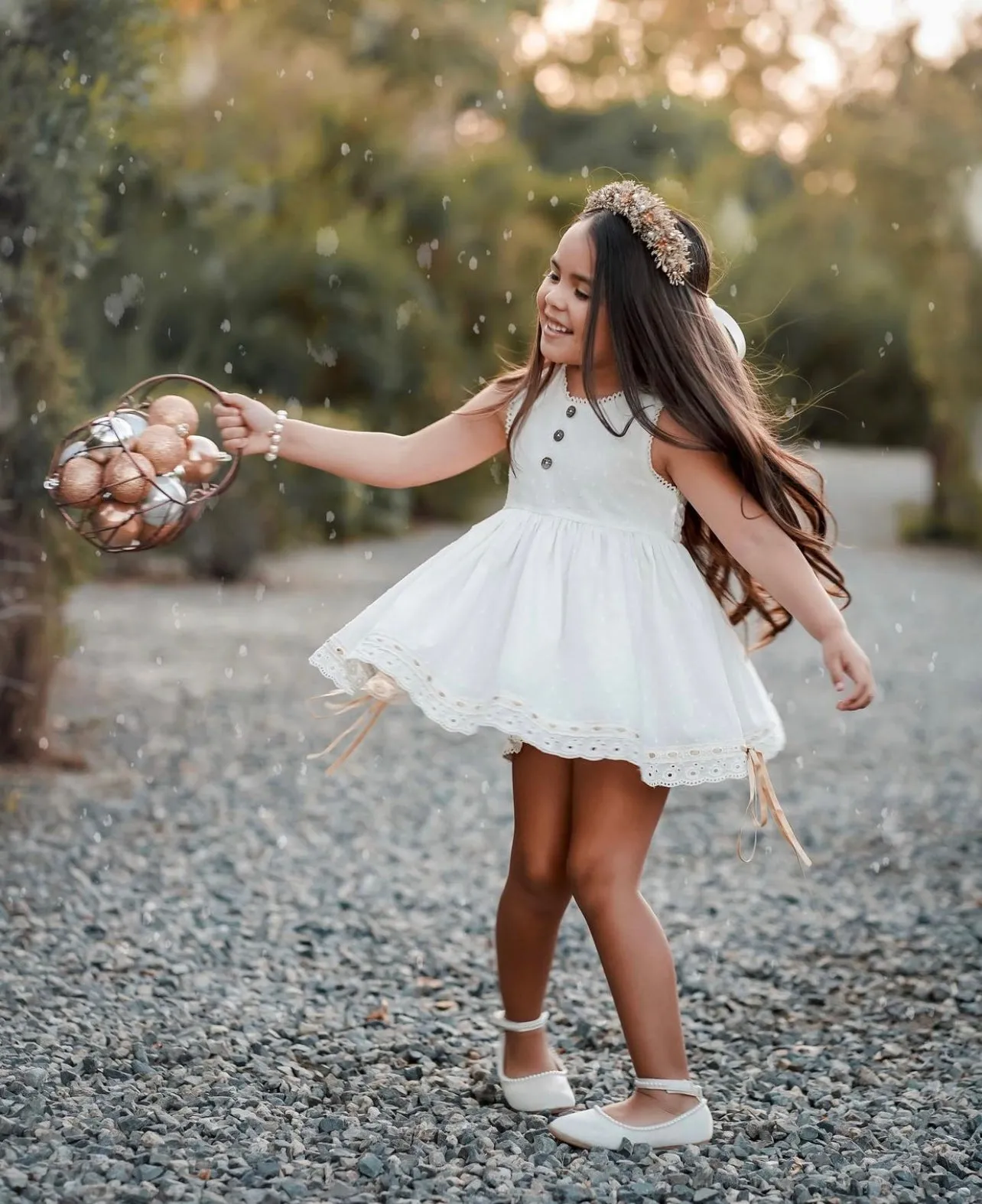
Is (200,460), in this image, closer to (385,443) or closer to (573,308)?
(385,443)

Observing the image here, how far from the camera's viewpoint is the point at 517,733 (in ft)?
7.48

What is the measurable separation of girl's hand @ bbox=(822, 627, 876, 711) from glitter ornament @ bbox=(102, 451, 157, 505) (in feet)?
3.70

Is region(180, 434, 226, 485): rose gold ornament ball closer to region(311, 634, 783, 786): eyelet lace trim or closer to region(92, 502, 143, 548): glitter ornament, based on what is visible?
region(92, 502, 143, 548): glitter ornament

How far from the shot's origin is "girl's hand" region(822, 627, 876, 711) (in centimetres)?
232

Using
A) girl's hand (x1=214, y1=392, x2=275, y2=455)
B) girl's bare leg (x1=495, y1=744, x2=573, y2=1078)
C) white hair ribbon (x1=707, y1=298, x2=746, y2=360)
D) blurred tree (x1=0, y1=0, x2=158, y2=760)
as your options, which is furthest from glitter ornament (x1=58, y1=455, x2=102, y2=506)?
blurred tree (x1=0, y1=0, x2=158, y2=760)

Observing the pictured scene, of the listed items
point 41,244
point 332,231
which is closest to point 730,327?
point 41,244

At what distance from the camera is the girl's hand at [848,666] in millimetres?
2324

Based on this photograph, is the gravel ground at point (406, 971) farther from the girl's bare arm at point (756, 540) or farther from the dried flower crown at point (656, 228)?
the dried flower crown at point (656, 228)

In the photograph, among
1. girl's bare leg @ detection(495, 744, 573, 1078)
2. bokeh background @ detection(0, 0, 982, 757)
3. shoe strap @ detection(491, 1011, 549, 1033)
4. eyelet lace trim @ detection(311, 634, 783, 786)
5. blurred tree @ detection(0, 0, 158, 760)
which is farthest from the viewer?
bokeh background @ detection(0, 0, 982, 757)

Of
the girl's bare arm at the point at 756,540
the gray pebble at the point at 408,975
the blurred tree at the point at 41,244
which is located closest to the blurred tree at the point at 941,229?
the gray pebble at the point at 408,975

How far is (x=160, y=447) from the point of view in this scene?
240 centimetres

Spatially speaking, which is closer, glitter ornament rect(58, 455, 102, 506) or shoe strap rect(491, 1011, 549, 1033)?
glitter ornament rect(58, 455, 102, 506)

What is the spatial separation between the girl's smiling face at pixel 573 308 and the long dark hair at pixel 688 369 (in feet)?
0.05

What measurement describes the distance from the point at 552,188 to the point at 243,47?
12.7 feet
